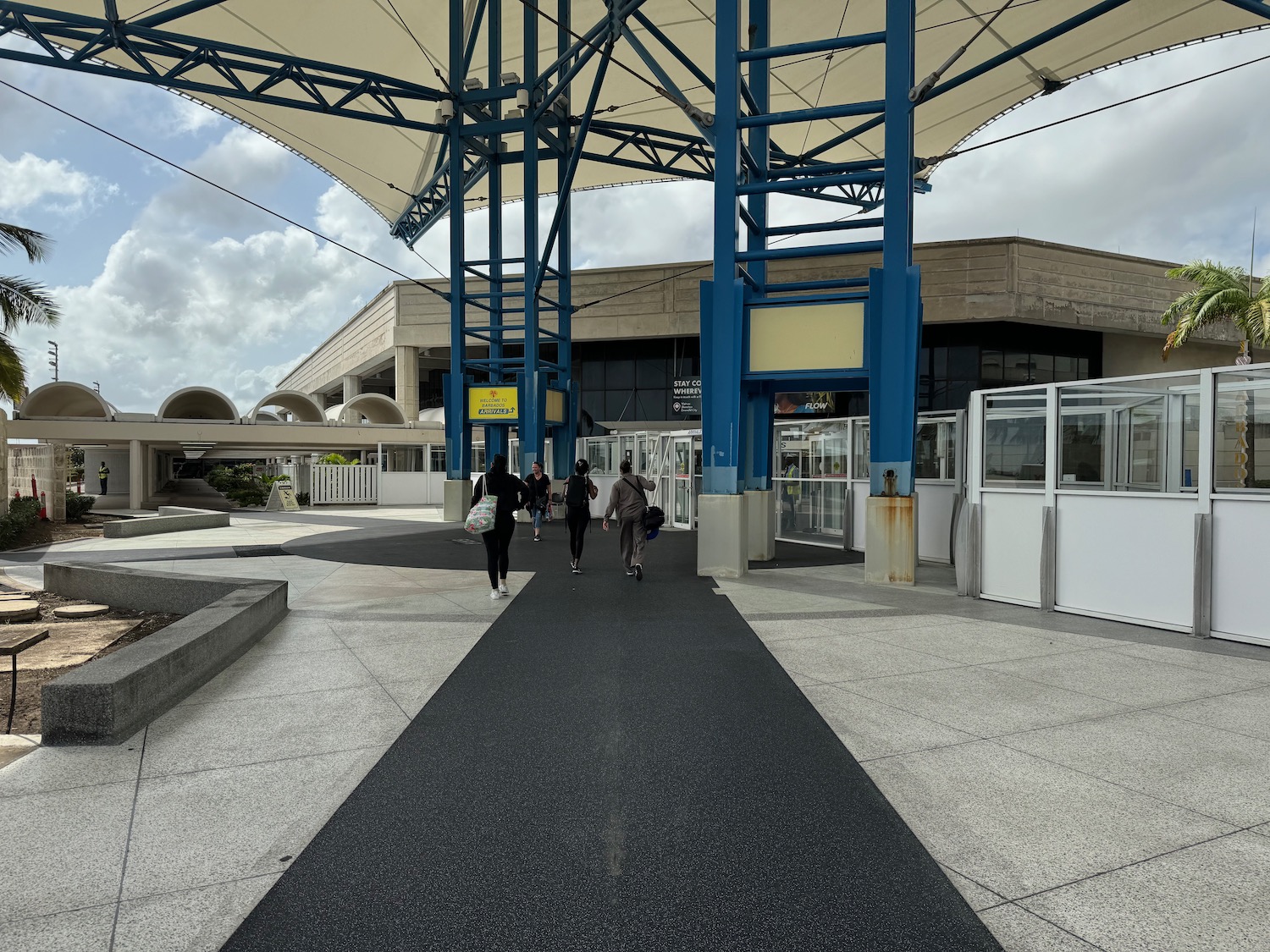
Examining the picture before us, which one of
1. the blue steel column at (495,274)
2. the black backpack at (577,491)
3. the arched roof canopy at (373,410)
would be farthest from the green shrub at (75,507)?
the black backpack at (577,491)

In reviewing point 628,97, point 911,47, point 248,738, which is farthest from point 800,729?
point 628,97

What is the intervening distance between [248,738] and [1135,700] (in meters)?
5.96

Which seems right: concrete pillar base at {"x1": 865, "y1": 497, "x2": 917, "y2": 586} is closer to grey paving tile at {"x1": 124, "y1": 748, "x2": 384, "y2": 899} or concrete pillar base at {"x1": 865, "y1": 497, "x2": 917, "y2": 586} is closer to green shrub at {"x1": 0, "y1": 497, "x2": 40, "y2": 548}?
grey paving tile at {"x1": 124, "y1": 748, "x2": 384, "y2": 899}

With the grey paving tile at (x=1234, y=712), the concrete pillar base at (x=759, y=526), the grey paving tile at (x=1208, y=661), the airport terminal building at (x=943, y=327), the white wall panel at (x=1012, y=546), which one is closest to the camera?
the grey paving tile at (x=1234, y=712)

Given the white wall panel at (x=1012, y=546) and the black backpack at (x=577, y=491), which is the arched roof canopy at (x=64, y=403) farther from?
the white wall panel at (x=1012, y=546)

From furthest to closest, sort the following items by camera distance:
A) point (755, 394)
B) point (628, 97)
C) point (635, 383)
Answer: point (635, 383) → point (628, 97) → point (755, 394)

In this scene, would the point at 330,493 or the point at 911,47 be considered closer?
the point at 911,47

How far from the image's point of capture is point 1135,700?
5.79 metres

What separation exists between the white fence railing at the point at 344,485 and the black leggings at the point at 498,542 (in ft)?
88.6

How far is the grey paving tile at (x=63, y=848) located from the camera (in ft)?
10.3

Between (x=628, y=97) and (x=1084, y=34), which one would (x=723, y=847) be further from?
(x=628, y=97)

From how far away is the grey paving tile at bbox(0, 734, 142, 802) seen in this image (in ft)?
14.1

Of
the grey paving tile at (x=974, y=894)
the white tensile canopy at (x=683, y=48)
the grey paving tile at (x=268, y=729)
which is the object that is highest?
the white tensile canopy at (x=683, y=48)

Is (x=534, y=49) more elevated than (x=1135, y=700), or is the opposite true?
(x=534, y=49)
